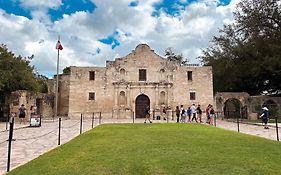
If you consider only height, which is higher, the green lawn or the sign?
→ the sign

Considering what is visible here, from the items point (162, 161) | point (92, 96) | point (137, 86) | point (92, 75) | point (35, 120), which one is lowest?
point (162, 161)

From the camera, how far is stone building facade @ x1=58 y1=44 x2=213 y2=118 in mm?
35156

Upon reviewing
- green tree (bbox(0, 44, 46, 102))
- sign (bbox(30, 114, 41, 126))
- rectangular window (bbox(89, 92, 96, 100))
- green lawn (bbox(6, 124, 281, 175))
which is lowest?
green lawn (bbox(6, 124, 281, 175))

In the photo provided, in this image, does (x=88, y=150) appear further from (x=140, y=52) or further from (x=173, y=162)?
(x=140, y=52)

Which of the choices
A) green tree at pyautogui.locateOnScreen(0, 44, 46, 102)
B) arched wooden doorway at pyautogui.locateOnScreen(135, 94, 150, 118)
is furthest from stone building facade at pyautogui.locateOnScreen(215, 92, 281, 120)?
green tree at pyautogui.locateOnScreen(0, 44, 46, 102)

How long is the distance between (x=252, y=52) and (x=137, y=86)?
13.7 meters

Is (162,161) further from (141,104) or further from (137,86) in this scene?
(141,104)

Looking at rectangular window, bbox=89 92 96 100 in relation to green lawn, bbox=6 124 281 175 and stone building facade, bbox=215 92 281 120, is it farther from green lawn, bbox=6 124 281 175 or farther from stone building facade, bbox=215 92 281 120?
green lawn, bbox=6 124 281 175

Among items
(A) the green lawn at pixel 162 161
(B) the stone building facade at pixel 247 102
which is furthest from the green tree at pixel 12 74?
(A) the green lawn at pixel 162 161

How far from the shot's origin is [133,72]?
35.8 metres

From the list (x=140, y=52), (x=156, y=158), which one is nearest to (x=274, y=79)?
(x=140, y=52)

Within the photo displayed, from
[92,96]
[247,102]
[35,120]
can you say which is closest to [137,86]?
[92,96]

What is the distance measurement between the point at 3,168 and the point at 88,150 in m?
2.37

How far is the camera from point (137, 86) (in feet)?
116
